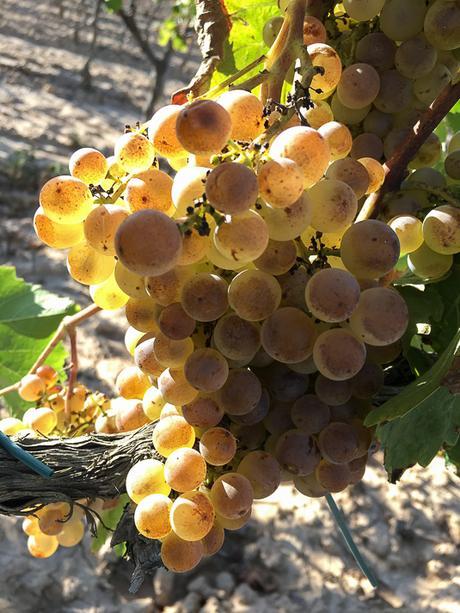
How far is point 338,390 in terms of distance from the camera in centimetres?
59

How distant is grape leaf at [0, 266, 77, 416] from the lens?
115 cm

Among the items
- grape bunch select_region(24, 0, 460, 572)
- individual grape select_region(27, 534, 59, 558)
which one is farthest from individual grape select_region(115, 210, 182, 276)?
individual grape select_region(27, 534, 59, 558)

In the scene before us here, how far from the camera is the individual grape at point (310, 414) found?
Answer: 60cm

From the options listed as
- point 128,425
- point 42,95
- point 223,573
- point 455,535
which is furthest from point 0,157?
point 128,425

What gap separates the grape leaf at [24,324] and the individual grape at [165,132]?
0.64m

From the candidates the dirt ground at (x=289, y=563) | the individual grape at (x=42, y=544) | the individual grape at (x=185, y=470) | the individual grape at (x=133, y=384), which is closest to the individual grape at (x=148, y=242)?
the individual grape at (x=185, y=470)

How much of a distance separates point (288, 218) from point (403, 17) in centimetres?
27

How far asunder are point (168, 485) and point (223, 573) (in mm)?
1822

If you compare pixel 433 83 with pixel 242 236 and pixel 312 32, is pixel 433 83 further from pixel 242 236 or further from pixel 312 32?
pixel 242 236

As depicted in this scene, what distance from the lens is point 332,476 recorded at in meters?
0.63

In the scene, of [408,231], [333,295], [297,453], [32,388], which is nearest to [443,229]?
[408,231]

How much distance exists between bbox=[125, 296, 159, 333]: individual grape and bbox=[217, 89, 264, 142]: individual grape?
6.8 inches

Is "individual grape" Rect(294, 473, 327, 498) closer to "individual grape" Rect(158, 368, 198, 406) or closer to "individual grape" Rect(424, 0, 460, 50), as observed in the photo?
"individual grape" Rect(158, 368, 198, 406)

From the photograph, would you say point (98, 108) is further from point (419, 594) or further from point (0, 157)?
point (419, 594)
